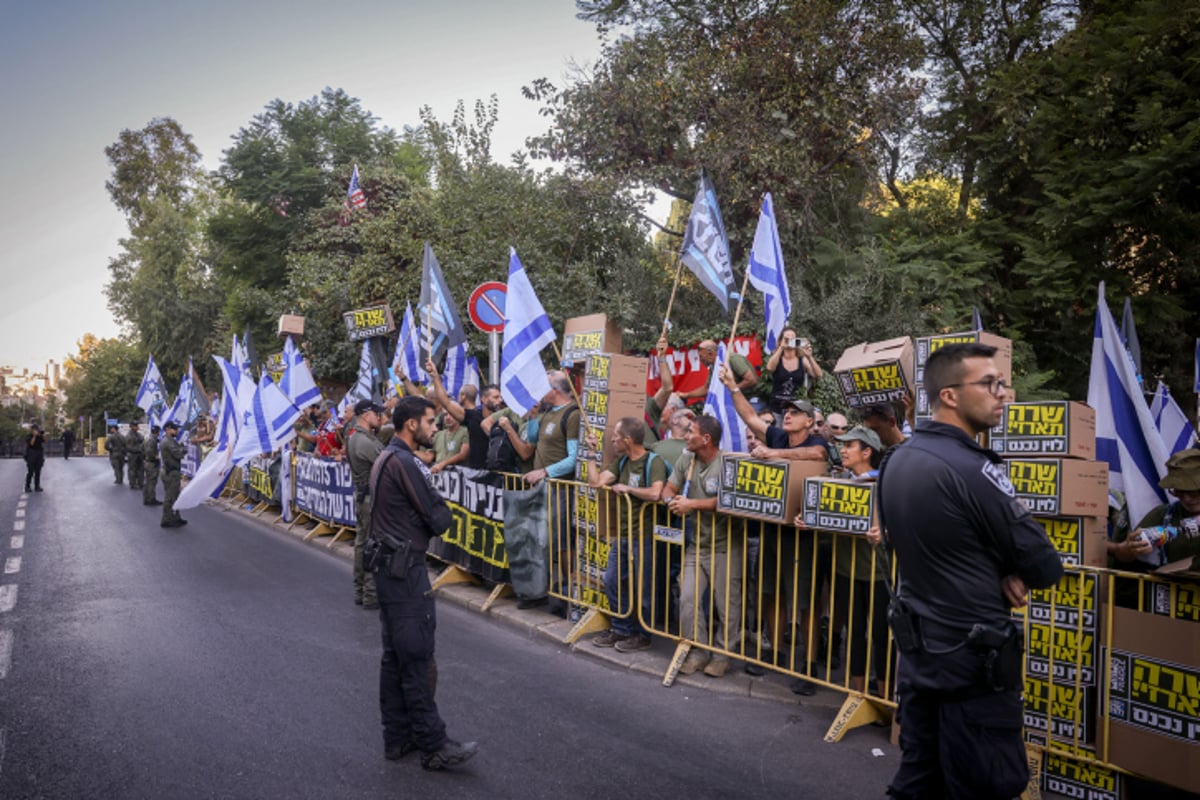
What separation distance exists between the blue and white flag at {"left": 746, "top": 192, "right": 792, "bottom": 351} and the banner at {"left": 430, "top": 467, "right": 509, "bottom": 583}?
3173 millimetres

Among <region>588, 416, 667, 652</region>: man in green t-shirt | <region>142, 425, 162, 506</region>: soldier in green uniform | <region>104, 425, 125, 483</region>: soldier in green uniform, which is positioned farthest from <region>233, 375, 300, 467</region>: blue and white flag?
<region>104, 425, 125, 483</region>: soldier in green uniform

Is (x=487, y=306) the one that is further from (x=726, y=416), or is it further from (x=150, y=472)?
(x=150, y=472)

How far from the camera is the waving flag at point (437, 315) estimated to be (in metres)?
11.0

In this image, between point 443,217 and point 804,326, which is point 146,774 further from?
point 443,217

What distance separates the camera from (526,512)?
27.0 feet

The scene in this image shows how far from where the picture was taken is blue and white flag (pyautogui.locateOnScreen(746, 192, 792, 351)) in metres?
7.41

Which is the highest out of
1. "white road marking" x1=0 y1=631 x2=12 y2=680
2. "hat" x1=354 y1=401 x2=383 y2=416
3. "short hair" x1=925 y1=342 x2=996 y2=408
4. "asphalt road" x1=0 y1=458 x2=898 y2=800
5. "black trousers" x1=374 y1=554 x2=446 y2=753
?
"short hair" x1=925 y1=342 x2=996 y2=408

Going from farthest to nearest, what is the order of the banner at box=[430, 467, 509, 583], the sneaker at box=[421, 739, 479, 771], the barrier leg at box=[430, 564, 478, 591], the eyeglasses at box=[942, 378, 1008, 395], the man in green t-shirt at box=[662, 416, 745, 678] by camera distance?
the barrier leg at box=[430, 564, 478, 591], the banner at box=[430, 467, 509, 583], the man in green t-shirt at box=[662, 416, 745, 678], the sneaker at box=[421, 739, 479, 771], the eyeglasses at box=[942, 378, 1008, 395]

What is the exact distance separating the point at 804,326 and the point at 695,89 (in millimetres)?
4708

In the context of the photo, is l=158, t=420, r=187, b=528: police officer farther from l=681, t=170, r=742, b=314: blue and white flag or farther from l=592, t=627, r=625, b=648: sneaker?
l=681, t=170, r=742, b=314: blue and white flag

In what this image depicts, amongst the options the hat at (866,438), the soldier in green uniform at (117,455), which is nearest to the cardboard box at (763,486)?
the hat at (866,438)

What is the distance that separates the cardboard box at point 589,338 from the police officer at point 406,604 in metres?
2.96

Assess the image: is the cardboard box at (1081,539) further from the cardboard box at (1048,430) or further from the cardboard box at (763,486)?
the cardboard box at (763,486)

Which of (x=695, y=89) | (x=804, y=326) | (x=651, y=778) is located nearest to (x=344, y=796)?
(x=651, y=778)
